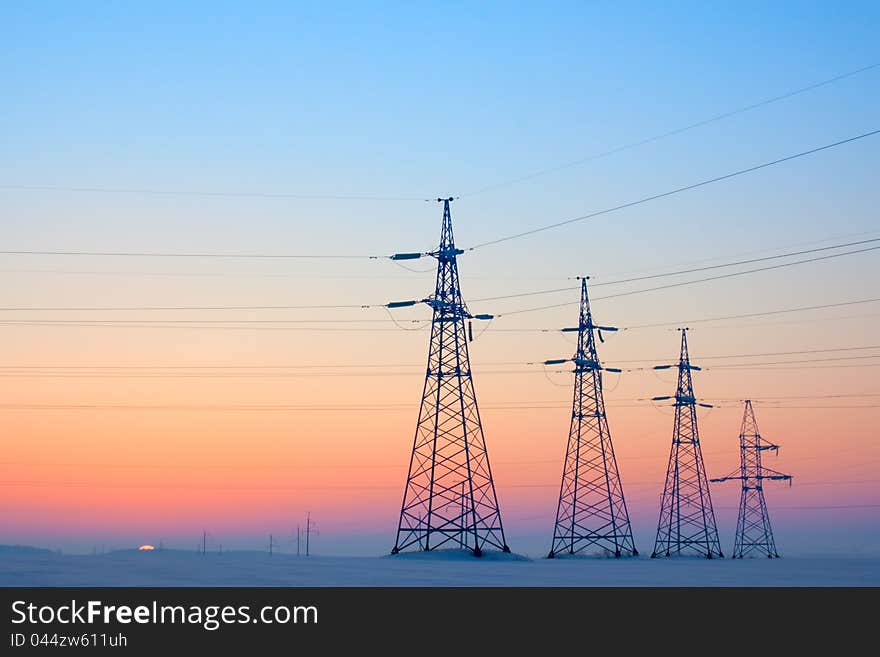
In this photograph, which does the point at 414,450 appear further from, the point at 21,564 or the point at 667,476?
the point at 667,476

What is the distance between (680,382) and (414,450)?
39.6 meters

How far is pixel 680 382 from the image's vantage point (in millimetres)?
101250

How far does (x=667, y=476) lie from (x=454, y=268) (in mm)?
35991
